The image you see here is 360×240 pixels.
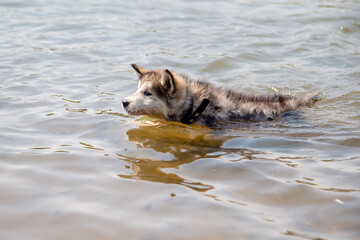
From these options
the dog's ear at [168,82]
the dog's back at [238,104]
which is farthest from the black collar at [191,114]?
the dog's ear at [168,82]

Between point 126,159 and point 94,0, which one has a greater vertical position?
point 94,0

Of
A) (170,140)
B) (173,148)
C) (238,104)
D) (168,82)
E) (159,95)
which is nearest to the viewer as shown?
(173,148)

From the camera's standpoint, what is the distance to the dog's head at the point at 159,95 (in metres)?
7.79

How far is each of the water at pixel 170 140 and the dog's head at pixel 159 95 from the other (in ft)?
0.86

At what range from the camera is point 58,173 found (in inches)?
219

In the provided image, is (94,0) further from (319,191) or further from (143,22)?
(319,191)

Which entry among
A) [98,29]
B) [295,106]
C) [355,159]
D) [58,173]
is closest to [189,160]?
[58,173]

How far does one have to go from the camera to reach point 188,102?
805 centimetres

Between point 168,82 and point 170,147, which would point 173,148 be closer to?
point 170,147

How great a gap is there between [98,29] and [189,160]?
969 centimetres

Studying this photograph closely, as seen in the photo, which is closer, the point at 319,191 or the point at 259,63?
the point at 319,191

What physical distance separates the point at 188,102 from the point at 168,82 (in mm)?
515

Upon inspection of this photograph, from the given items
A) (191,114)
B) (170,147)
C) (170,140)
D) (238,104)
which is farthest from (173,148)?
(238,104)

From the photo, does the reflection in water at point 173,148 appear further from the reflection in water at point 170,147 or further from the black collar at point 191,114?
the black collar at point 191,114
